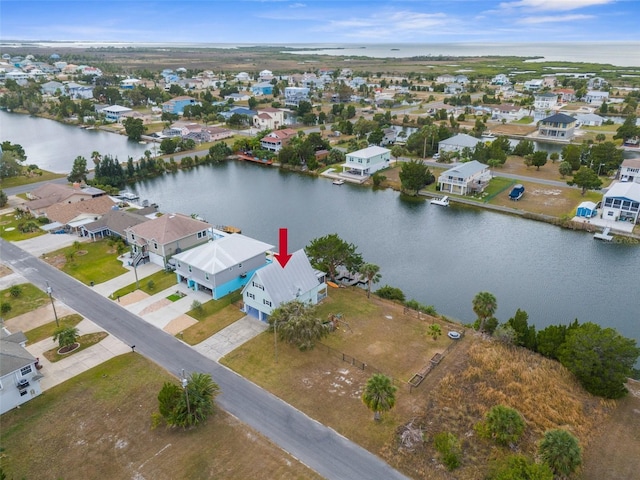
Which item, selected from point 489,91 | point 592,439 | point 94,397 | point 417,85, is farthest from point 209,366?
point 417,85

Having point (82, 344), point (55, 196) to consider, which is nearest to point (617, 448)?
point (82, 344)

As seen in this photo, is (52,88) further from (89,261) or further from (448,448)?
(448,448)

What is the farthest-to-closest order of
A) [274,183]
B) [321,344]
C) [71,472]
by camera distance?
[274,183], [321,344], [71,472]

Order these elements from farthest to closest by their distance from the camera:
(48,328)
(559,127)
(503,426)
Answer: (559,127) < (48,328) < (503,426)

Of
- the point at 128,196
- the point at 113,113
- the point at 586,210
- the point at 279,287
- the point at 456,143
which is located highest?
the point at 456,143

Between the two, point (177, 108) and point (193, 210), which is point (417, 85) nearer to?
point (177, 108)

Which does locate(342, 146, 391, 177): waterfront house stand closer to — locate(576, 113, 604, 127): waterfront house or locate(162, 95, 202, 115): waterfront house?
locate(576, 113, 604, 127): waterfront house

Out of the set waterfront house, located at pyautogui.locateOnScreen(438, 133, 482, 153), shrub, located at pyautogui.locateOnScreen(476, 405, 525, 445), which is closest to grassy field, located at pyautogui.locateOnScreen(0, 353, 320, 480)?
shrub, located at pyautogui.locateOnScreen(476, 405, 525, 445)
